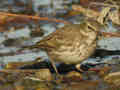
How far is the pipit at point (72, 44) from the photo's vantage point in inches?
123

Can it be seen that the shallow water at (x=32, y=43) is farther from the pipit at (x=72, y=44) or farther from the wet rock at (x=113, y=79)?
the pipit at (x=72, y=44)

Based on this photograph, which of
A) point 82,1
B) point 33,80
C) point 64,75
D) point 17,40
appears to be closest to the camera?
point 33,80

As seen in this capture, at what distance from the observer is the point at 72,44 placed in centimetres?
319

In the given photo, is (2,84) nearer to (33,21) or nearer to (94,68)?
(94,68)

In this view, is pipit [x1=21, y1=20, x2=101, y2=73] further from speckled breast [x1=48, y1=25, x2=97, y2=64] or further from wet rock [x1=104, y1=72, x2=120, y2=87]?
wet rock [x1=104, y1=72, x2=120, y2=87]

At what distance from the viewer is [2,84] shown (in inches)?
110

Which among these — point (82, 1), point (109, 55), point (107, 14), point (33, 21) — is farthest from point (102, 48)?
point (82, 1)

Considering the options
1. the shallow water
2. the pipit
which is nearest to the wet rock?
the shallow water

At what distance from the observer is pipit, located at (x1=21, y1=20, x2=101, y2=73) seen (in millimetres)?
3113

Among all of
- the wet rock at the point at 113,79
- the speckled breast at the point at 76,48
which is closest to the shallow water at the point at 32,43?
the wet rock at the point at 113,79

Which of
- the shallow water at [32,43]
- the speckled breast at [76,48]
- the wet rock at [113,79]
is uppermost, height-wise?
the speckled breast at [76,48]

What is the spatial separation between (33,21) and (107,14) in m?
2.73

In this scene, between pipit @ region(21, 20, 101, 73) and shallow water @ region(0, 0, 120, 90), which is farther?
pipit @ region(21, 20, 101, 73)

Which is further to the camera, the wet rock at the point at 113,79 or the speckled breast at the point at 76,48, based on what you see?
the speckled breast at the point at 76,48
